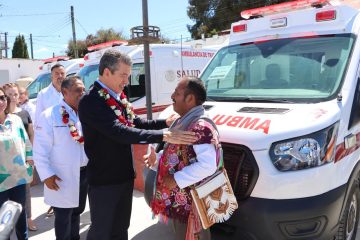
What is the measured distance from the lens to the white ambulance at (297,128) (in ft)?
9.23

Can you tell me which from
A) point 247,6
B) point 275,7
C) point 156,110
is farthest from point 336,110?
point 247,6

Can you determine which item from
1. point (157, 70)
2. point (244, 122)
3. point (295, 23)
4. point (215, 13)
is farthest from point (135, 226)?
point (215, 13)

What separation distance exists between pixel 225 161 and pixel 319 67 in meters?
1.31

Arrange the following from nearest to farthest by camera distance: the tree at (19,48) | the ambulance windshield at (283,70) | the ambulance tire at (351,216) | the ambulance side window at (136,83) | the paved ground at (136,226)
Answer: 1. the ambulance tire at (351,216)
2. the ambulance windshield at (283,70)
3. the paved ground at (136,226)
4. the ambulance side window at (136,83)
5. the tree at (19,48)

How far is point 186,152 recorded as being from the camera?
2.70 metres

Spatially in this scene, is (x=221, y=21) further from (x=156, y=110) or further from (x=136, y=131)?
(x=136, y=131)

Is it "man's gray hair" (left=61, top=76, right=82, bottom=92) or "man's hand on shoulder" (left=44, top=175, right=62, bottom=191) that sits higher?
"man's gray hair" (left=61, top=76, right=82, bottom=92)

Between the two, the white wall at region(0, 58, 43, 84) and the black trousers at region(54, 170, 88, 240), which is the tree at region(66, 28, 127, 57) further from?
the black trousers at region(54, 170, 88, 240)

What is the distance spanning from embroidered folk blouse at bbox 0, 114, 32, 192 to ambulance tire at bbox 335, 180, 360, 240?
9.21ft

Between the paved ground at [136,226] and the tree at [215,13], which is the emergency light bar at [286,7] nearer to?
the paved ground at [136,226]

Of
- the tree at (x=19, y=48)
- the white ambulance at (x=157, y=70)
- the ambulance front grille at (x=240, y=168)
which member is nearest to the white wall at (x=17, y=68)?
the tree at (x=19, y=48)

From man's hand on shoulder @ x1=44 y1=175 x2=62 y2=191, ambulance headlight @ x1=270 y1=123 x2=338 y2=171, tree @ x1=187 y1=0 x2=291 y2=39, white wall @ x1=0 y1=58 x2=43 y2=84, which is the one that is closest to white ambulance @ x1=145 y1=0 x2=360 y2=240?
ambulance headlight @ x1=270 y1=123 x2=338 y2=171

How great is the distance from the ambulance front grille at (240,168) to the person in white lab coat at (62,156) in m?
1.36

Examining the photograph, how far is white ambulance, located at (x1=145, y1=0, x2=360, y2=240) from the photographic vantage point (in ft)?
9.23
